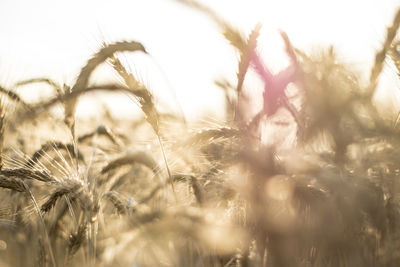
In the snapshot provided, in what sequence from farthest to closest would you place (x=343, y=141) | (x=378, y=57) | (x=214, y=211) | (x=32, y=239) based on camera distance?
(x=32, y=239) → (x=343, y=141) → (x=378, y=57) → (x=214, y=211)

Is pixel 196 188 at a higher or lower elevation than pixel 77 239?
higher

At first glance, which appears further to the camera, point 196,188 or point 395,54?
point 395,54

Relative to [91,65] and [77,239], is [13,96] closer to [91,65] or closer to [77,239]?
[91,65]

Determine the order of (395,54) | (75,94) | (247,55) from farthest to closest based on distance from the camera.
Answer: (395,54), (247,55), (75,94)

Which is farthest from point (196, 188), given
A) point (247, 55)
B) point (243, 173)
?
point (247, 55)

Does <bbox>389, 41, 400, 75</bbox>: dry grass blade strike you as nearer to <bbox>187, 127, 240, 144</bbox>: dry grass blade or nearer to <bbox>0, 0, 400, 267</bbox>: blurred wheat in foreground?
<bbox>0, 0, 400, 267</bbox>: blurred wheat in foreground

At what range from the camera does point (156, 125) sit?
2521mm

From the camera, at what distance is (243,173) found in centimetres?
275

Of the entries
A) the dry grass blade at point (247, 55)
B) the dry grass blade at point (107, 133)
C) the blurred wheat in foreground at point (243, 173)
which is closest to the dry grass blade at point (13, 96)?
the blurred wheat in foreground at point (243, 173)

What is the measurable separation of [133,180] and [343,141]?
2103 millimetres

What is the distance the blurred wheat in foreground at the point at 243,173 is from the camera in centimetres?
248

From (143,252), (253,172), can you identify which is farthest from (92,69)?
(143,252)

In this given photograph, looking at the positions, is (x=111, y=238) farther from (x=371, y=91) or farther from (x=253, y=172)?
(x=371, y=91)

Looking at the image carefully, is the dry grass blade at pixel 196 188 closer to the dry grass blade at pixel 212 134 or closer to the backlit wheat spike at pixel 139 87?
the dry grass blade at pixel 212 134
